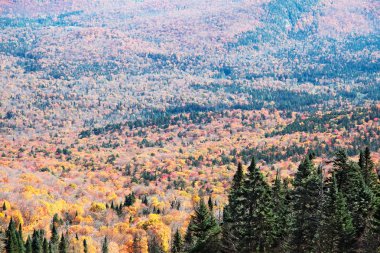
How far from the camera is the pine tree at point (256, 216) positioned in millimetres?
70562

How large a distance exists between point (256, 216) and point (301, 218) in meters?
7.50

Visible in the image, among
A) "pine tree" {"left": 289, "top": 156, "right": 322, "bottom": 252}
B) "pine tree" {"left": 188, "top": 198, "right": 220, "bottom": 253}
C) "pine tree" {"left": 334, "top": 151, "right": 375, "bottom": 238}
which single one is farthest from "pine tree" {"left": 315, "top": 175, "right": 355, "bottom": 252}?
"pine tree" {"left": 188, "top": 198, "right": 220, "bottom": 253}

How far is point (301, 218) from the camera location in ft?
252

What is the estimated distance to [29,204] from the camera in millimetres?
191375

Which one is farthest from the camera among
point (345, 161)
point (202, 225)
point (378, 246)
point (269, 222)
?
point (345, 161)

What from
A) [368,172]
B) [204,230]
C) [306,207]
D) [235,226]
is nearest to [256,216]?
[235,226]

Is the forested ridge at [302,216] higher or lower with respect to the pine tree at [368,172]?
lower

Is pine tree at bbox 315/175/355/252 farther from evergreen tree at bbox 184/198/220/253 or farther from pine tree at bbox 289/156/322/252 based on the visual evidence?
evergreen tree at bbox 184/198/220/253

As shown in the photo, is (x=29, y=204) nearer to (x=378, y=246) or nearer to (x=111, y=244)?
(x=111, y=244)

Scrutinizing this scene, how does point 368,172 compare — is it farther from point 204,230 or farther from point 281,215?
point 204,230

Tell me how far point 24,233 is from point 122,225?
24.6 meters

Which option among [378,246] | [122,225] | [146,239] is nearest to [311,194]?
[378,246]

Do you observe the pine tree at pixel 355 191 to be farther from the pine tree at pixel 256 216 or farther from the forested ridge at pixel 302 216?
the pine tree at pixel 256 216

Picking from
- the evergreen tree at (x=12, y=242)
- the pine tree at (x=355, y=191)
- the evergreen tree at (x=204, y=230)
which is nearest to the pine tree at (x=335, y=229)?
the pine tree at (x=355, y=191)
